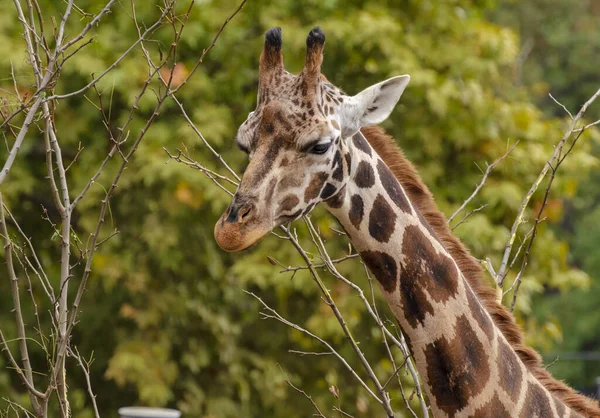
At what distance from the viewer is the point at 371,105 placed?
3.71m

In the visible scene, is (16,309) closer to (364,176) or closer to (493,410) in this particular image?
(364,176)

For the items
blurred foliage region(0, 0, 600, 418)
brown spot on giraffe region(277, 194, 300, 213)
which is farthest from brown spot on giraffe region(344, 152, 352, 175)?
blurred foliage region(0, 0, 600, 418)

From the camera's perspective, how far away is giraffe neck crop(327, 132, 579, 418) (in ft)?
11.9

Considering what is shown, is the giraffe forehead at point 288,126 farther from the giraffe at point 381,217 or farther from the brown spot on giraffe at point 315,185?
the brown spot on giraffe at point 315,185

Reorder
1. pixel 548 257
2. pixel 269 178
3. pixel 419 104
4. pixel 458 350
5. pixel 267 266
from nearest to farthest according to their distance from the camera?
1. pixel 269 178
2. pixel 458 350
3. pixel 267 266
4. pixel 419 104
5. pixel 548 257

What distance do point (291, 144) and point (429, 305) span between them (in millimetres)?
706

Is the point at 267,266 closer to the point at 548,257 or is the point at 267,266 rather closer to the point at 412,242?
the point at 548,257

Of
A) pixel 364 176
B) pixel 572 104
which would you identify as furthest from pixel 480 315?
pixel 572 104

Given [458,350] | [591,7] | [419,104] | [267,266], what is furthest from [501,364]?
[591,7]

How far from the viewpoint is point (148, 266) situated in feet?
34.3

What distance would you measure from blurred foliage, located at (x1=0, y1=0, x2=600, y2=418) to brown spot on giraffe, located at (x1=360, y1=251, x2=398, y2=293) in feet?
19.3

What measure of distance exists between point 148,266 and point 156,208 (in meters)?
0.68

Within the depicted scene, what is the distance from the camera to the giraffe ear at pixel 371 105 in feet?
12.0

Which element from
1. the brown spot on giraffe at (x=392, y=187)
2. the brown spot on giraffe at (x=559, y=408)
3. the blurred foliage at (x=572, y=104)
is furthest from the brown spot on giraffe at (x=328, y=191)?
the blurred foliage at (x=572, y=104)
